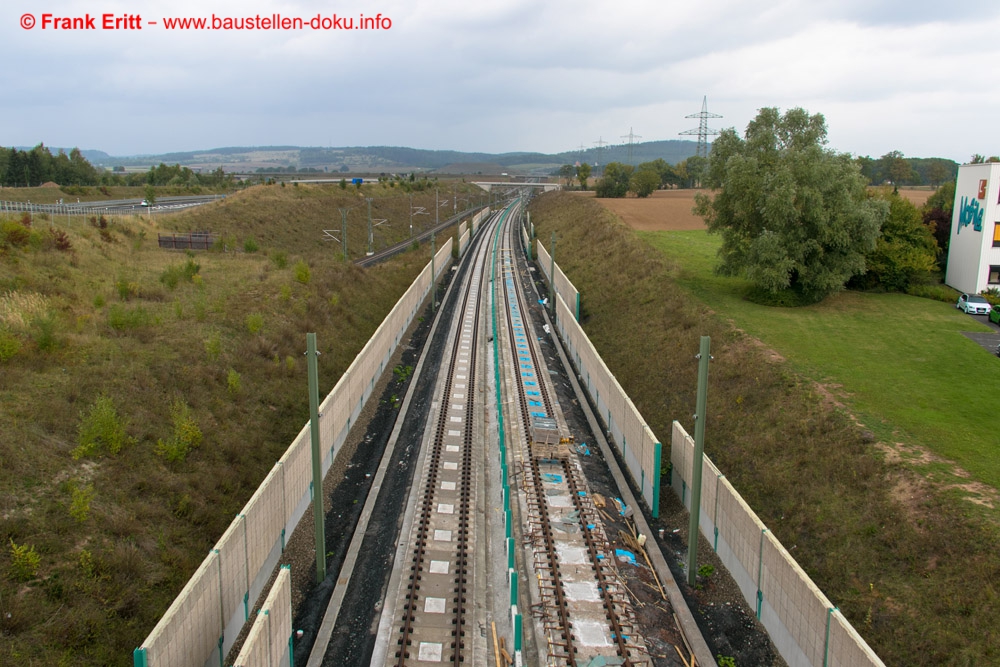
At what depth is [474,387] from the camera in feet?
105

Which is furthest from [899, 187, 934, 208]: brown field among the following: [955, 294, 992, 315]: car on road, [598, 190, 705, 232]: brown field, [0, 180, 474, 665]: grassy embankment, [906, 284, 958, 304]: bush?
[0, 180, 474, 665]: grassy embankment

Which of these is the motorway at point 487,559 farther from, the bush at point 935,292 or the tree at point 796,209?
the bush at point 935,292

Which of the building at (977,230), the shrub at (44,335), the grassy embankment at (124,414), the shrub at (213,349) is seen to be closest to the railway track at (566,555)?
the grassy embankment at (124,414)

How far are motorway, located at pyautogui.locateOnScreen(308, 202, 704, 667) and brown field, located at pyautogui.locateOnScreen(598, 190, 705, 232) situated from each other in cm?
4275

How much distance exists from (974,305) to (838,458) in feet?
70.8

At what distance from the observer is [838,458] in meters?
18.5

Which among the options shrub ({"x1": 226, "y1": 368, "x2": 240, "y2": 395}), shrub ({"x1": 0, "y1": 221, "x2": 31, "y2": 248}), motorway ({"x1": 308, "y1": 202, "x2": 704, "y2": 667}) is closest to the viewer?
motorway ({"x1": 308, "y1": 202, "x2": 704, "y2": 667})

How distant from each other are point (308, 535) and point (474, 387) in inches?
587

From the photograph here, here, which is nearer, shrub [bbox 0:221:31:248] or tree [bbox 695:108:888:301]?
shrub [bbox 0:221:31:248]

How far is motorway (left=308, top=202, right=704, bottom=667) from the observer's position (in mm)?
13922

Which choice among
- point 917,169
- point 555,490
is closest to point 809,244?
point 555,490

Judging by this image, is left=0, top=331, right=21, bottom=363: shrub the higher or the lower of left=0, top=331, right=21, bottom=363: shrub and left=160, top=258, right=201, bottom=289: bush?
the lower

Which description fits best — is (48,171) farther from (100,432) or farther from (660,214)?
(100,432)

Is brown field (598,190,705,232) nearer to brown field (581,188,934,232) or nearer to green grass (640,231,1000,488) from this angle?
brown field (581,188,934,232)
